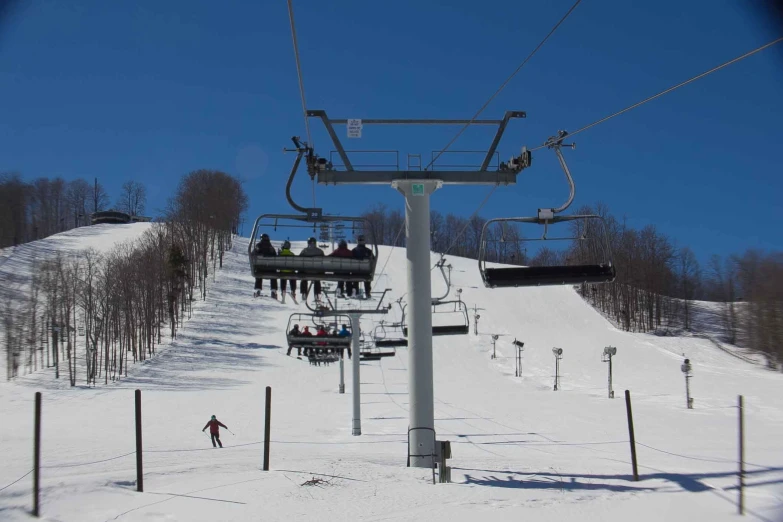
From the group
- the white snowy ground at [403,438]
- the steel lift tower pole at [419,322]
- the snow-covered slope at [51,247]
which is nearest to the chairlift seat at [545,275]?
the steel lift tower pole at [419,322]

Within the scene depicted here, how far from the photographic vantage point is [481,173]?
45.3 ft

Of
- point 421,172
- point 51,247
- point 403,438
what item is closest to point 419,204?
point 421,172

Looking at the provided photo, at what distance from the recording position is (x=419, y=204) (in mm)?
13531

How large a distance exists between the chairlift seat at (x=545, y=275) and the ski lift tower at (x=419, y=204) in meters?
2.35

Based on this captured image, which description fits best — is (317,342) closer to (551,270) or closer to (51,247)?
(551,270)

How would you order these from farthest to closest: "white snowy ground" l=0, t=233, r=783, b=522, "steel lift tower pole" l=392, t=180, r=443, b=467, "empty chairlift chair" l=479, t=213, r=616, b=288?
"steel lift tower pole" l=392, t=180, r=443, b=467
"empty chairlift chair" l=479, t=213, r=616, b=288
"white snowy ground" l=0, t=233, r=783, b=522

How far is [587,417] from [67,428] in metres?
20.4

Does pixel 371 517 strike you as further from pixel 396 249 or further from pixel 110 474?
pixel 396 249

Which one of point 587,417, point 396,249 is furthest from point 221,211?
point 587,417

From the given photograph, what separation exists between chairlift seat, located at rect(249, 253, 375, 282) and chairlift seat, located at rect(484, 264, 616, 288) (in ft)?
7.49

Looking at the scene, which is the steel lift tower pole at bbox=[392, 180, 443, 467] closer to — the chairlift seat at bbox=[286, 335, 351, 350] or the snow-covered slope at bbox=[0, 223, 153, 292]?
the chairlift seat at bbox=[286, 335, 351, 350]

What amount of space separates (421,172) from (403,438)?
410 inches

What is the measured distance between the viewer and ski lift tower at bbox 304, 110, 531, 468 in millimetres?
13072

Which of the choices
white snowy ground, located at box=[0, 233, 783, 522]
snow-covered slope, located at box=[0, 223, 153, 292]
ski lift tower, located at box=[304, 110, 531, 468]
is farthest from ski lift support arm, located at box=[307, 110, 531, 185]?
snow-covered slope, located at box=[0, 223, 153, 292]
